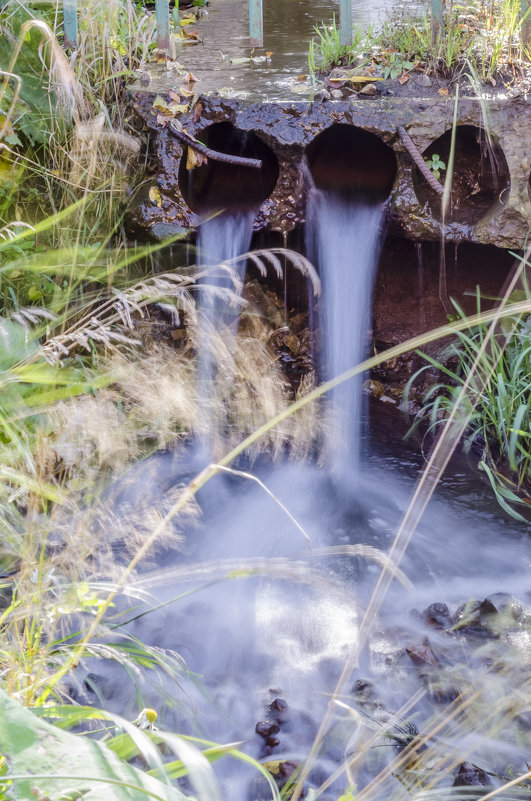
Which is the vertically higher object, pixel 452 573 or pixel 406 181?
pixel 406 181

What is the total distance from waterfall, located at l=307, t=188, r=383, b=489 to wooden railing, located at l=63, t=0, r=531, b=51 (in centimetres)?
88

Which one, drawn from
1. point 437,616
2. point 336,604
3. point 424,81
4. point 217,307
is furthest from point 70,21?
point 437,616

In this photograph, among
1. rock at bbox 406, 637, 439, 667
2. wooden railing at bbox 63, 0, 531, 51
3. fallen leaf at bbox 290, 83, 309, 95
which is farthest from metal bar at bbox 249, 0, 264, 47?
rock at bbox 406, 637, 439, 667

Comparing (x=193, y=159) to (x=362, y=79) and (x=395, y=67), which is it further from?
(x=395, y=67)

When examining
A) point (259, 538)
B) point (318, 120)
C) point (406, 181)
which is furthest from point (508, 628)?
point (318, 120)

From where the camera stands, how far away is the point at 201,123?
319 cm

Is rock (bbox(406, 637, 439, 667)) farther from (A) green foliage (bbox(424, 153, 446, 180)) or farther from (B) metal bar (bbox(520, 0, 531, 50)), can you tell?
(B) metal bar (bbox(520, 0, 531, 50))

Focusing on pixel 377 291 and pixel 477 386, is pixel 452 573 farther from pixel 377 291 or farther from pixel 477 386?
pixel 377 291

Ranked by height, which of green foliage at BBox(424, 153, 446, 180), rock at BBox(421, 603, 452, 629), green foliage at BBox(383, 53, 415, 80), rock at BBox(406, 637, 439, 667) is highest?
green foliage at BBox(383, 53, 415, 80)

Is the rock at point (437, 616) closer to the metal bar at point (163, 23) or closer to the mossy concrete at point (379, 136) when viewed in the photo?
the mossy concrete at point (379, 136)

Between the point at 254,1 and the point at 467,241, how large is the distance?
1820mm

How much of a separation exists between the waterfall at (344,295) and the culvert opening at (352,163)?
0.24ft

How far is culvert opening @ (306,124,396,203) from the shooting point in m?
3.43

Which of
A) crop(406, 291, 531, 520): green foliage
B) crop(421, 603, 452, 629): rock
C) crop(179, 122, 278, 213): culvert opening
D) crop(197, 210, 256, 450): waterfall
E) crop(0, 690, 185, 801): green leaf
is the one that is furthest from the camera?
crop(179, 122, 278, 213): culvert opening
